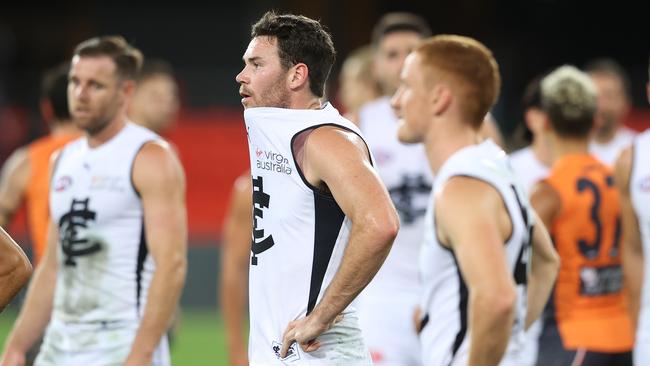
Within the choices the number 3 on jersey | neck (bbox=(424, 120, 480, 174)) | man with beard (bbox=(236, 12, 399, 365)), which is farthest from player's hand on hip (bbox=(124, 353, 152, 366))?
the number 3 on jersey

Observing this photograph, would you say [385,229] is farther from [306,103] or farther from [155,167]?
[155,167]

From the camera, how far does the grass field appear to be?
12617 millimetres

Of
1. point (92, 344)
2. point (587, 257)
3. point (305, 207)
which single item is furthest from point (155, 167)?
point (587, 257)

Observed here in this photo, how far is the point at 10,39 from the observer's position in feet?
78.2

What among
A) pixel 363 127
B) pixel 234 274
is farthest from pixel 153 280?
pixel 234 274

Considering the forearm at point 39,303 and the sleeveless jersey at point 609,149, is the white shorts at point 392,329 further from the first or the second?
the sleeveless jersey at point 609,149

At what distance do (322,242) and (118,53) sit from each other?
2.25 metres

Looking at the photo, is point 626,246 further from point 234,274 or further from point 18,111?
point 18,111

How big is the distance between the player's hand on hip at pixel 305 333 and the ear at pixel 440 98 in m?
1.24

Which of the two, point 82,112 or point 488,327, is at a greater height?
point 82,112

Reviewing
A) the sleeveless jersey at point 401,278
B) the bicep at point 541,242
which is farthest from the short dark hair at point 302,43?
the sleeveless jersey at point 401,278

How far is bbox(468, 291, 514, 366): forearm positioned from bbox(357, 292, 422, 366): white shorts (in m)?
2.52

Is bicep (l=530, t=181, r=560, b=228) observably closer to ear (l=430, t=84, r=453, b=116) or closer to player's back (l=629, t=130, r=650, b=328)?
player's back (l=629, t=130, r=650, b=328)

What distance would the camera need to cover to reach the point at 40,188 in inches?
281
